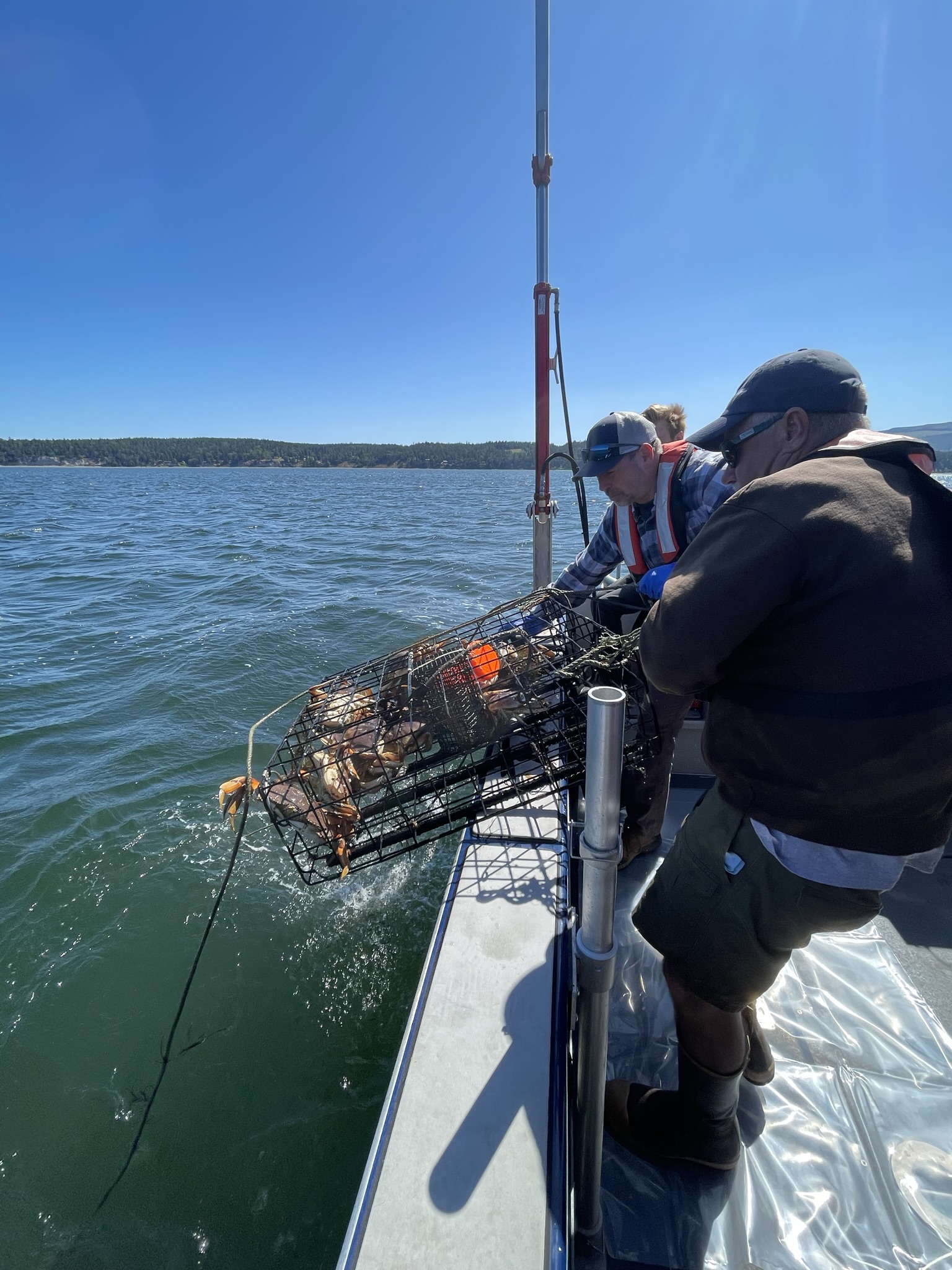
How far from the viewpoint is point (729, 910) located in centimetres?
169

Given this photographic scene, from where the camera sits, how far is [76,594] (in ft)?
42.9

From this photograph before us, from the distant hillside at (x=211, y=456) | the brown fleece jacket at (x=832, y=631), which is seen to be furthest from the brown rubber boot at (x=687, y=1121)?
the distant hillside at (x=211, y=456)

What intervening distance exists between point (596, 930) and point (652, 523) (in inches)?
90.1

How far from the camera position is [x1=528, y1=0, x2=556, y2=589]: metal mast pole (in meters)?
4.00

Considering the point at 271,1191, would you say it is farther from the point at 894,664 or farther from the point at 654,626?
the point at 894,664

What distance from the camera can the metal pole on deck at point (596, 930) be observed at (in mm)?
1237

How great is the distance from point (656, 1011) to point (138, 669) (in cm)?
847

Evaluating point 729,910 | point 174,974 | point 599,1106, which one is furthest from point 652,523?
point 174,974

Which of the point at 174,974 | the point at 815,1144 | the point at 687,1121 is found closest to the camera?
the point at 687,1121

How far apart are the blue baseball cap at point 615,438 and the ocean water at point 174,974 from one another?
127 inches

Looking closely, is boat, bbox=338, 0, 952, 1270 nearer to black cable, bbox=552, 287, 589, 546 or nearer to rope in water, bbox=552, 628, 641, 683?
rope in water, bbox=552, 628, 641, 683

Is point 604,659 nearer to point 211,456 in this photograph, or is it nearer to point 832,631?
point 832,631

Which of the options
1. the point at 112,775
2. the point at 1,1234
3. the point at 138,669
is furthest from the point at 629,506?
the point at 138,669

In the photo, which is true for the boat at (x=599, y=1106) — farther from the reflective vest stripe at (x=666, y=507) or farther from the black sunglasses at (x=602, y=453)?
the black sunglasses at (x=602, y=453)
